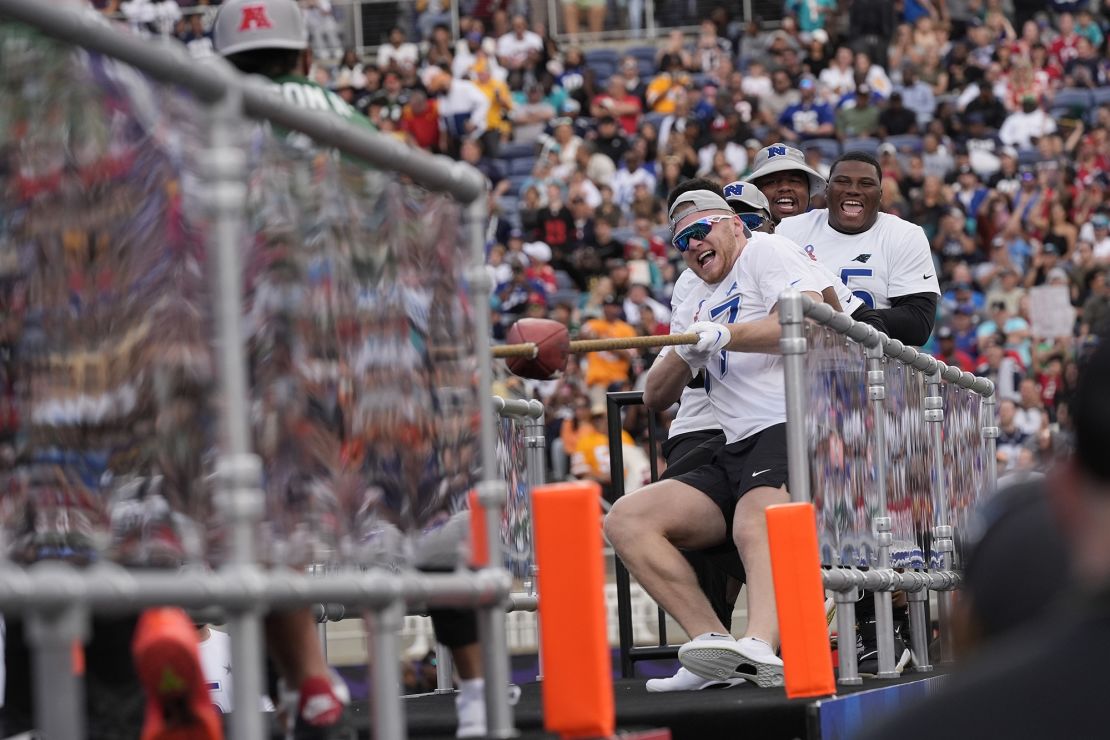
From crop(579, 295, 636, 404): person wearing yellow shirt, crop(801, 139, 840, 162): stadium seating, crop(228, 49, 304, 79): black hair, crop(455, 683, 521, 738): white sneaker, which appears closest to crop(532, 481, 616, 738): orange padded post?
crop(455, 683, 521, 738): white sneaker

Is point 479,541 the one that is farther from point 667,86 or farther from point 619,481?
point 667,86

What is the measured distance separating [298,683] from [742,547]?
289 centimetres

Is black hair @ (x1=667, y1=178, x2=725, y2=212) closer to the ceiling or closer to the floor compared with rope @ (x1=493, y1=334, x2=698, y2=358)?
closer to the ceiling

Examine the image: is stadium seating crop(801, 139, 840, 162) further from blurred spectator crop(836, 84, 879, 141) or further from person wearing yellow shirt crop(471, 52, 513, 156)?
person wearing yellow shirt crop(471, 52, 513, 156)

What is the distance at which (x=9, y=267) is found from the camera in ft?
10.0

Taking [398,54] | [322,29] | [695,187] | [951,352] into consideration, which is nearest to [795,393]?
[695,187]

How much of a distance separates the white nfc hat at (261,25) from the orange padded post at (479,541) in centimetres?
125

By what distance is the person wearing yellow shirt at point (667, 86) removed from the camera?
72.5ft

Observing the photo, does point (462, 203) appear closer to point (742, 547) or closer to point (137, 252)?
point (137, 252)

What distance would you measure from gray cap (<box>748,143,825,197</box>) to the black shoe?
1.91 meters

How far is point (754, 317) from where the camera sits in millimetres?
6699

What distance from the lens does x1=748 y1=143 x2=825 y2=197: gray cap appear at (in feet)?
28.0

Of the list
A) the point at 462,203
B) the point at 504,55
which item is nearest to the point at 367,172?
the point at 462,203

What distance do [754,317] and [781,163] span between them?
6.53 feet
